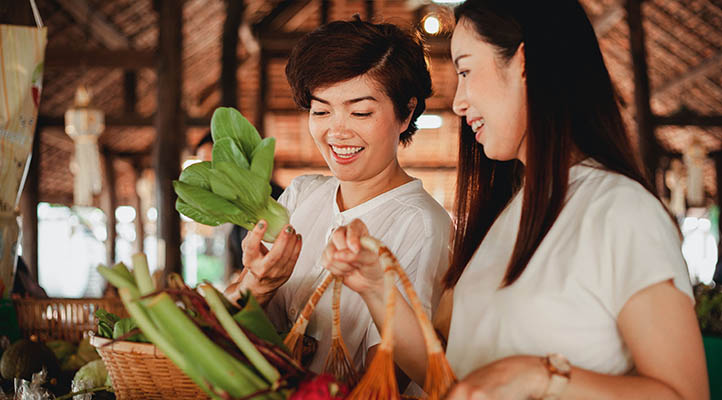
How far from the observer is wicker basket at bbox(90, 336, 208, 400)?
116cm

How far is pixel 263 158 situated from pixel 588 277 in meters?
0.63

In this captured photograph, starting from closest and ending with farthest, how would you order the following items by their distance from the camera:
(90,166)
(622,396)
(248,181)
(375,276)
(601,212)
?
(622,396), (601,212), (375,276), (248,181), (90,166)

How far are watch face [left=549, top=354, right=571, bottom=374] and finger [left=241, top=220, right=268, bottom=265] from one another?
2.04 ft

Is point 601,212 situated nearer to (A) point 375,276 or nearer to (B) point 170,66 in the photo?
(A) point 375,276

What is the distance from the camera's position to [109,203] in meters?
12.2

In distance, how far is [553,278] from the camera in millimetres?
981

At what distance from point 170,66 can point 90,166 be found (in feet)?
4.26

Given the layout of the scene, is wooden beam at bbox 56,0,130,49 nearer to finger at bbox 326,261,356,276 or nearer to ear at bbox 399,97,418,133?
ear at bbox 399,97,418,133

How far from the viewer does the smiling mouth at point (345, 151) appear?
1.48 metres

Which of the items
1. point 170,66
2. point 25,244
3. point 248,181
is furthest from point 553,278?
point 25,244

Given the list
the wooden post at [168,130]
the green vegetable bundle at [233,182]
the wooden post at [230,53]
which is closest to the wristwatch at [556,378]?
the green vegetable bundle at [233,182]

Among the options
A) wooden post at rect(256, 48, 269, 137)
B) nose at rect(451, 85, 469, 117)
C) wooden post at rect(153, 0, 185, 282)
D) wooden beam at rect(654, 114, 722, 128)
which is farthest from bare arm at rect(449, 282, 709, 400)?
wooden beam at rect(654, 114, 722, 128)

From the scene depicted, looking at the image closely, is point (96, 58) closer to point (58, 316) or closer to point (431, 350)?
point (58, 316)

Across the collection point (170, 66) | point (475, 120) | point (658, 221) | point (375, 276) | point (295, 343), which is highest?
point (170, 66)
